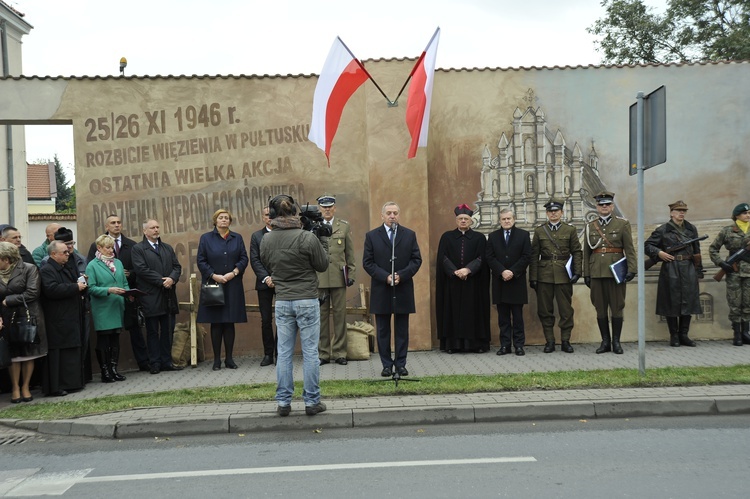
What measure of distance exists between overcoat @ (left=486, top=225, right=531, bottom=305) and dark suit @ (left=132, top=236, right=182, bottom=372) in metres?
4.37

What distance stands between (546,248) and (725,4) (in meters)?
25.5

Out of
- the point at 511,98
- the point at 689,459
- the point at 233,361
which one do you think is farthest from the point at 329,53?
the point at 689,459

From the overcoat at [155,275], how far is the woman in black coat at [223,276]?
39 centimetres

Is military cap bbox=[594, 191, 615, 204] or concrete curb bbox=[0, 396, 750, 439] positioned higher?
military cap bbox=[594, 191, 615, 204]

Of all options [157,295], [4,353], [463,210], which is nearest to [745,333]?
[463,210]

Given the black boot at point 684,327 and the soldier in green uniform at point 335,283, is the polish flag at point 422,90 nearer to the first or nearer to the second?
the soldier in green uniform at point 335,283

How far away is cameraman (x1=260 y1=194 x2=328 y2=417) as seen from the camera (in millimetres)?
7320

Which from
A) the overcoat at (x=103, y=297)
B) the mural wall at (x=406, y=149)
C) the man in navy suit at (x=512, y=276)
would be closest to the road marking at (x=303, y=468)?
the overcoat at (x=103, y=297)

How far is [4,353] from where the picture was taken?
27.5 ft

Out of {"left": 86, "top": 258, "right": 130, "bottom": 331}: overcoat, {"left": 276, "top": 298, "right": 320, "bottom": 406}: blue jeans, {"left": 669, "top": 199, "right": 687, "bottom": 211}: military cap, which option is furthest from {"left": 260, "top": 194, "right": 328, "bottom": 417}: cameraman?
{"left": 669, "top": 199, "right": 687, "bottom": 211}: military cap

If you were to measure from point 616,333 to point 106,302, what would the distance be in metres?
→ 6.88

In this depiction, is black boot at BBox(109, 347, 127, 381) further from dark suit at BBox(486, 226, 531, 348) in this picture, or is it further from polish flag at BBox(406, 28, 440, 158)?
dark suit at BBox(486, 226, 531, 348)

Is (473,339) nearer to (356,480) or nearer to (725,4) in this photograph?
(356,480)

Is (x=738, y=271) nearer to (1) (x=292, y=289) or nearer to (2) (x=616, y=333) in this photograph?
(2) (x=616, y=333)
